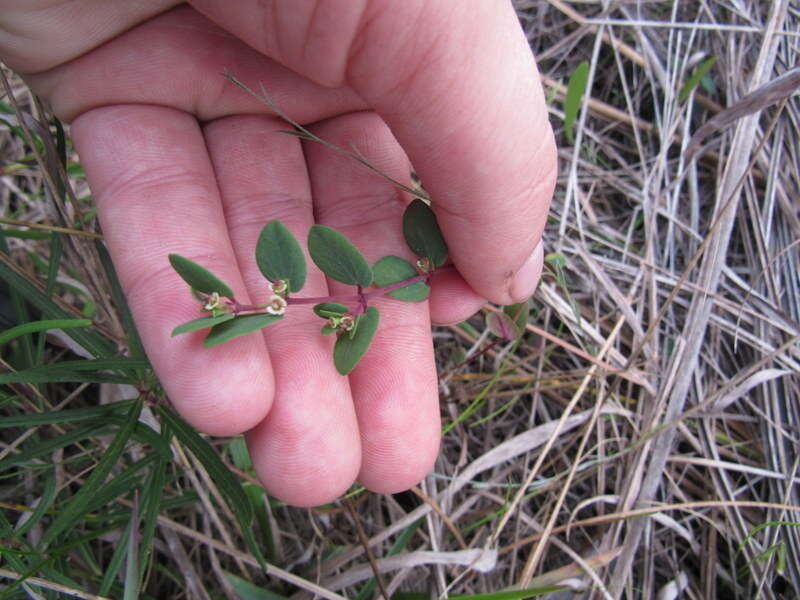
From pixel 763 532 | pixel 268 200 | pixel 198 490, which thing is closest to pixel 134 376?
pixel 198 490

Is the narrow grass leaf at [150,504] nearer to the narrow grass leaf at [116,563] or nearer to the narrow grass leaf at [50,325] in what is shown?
the narrow grass leaf at [116,563]

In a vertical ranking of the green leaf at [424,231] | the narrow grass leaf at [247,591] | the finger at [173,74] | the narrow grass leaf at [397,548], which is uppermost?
the finger at [173,74]

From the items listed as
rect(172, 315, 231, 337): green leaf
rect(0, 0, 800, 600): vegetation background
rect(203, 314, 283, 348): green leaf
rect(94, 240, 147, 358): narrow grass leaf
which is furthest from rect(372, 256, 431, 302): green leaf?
rect(94, 240, 147, 358): narrow grass leaf

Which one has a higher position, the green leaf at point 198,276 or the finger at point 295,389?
the green leaf at point 198,276

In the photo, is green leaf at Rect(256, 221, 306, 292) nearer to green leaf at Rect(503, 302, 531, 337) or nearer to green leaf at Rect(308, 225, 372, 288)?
green leaf at Rect(308, 225, 372, 288)

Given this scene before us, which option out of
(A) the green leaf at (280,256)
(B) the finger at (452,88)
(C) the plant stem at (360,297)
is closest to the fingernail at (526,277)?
(B) the finger at (452,88)

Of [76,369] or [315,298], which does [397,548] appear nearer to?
[315,298]
